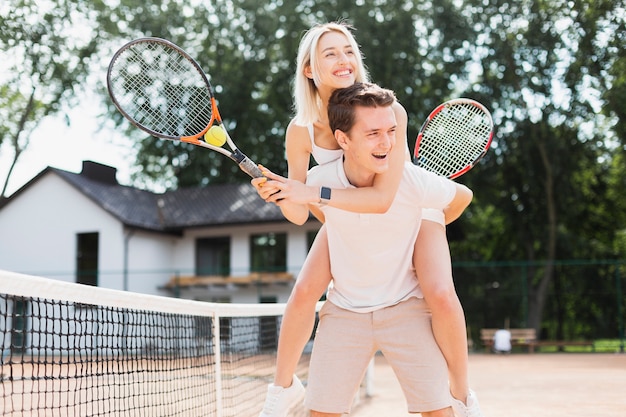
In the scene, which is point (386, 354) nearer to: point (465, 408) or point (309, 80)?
point (465, 408)

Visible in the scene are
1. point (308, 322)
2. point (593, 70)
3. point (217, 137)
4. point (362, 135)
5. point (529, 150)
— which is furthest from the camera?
point (529, 150)

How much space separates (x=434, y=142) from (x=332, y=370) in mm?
1945

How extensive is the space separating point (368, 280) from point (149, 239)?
927 inches

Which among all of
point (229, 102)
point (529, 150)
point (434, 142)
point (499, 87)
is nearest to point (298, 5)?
point (229, 102)

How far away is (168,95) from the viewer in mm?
4559

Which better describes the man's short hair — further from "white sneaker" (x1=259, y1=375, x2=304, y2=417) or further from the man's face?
"white sneaker" (x1=259, y1=375, x2=304, y2=417)

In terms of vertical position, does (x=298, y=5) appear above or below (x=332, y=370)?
above

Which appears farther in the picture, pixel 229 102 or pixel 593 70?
pixel 229 102

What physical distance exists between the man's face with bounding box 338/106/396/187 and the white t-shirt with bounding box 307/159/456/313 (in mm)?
228

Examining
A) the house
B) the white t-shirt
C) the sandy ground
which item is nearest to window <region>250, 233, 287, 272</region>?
the house

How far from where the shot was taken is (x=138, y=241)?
25719 mm

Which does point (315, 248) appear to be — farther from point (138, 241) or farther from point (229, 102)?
point (229, 102)

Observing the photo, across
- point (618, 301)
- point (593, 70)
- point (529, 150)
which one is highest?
point (593, 70)

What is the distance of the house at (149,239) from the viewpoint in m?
24.8
